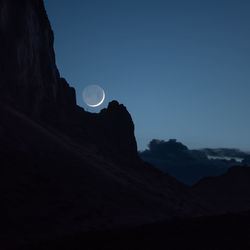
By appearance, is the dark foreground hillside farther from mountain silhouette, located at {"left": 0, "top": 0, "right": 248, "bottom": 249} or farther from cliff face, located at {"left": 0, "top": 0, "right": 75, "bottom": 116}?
cliff face, located at {"left": 0, "top": 0, "right": 75, "bottom": 116}

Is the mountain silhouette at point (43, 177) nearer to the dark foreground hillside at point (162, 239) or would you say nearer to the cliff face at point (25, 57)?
the cliff face at point (25, 57)

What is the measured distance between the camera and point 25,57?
183 feet

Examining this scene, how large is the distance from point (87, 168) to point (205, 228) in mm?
15912

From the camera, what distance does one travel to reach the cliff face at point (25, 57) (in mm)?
51062

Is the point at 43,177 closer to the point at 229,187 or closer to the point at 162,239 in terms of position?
the point at 162,239

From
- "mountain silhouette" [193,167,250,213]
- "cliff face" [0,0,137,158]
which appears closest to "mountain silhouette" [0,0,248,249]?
"cliff face" [0,0,137,158]

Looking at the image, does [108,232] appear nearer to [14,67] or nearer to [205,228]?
[205,228]

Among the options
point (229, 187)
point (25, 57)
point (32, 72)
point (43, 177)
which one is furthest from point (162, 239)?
point (229, 187)

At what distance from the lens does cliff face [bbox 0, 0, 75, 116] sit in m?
51.1

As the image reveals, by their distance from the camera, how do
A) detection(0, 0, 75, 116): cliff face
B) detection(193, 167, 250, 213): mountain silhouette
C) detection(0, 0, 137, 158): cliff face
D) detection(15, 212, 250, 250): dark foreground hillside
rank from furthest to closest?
1. detection(193, 167, 250, 213): mountain silhouette
2. detection(0, 0, 137, 158): cliff face
3. detection(0, 0, 75, 116): cliff face
4. detection(15, 212, 250, 250): dark foreground hillside

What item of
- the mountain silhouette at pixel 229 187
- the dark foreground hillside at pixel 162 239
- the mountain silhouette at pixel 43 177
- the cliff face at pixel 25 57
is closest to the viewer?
the dark foreground hillside at pixel 162 239

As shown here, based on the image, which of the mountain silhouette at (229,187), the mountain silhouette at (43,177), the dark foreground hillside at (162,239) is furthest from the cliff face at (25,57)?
the mountain silhouette at (229,187)

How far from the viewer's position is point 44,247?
15.6m

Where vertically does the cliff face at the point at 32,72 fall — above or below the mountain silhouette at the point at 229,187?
above
